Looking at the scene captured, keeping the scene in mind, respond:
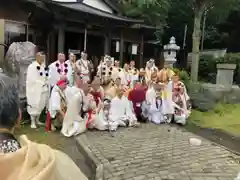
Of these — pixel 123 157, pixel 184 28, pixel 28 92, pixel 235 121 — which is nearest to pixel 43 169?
pixel 123 157

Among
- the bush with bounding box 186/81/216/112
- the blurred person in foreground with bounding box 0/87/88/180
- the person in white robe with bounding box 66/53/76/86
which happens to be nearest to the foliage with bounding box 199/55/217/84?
the bush with bounding box 186/81/216/112

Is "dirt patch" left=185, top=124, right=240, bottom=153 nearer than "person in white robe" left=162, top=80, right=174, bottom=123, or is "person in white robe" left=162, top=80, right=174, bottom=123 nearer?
"dirt patch" left=185, top=124, right=240, bottom=153

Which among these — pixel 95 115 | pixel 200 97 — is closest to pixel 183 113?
pixel 200 97

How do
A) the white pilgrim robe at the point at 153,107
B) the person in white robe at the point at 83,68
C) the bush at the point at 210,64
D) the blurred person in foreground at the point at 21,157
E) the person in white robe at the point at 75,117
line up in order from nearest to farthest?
the blurred person in foreground at the point at 21,157, the person in white robe at the point at 75,117, the white pilgrim robe at the point at 153,107, the person in white robe at the point at 83,68, the bush at the point at 210,64

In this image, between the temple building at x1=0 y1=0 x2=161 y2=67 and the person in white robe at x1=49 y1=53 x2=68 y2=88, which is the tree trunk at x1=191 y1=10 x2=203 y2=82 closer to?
the temple building at x1=0 y1=0 x2=161 y2=67

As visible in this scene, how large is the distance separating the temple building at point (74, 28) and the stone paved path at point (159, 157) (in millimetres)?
6370

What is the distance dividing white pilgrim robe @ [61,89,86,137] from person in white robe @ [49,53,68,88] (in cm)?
176

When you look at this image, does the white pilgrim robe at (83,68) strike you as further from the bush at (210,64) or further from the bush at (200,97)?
the bush at (210,64)

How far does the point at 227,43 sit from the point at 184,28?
349 cm

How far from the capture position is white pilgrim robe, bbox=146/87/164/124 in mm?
8758

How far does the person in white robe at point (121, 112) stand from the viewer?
791 cm

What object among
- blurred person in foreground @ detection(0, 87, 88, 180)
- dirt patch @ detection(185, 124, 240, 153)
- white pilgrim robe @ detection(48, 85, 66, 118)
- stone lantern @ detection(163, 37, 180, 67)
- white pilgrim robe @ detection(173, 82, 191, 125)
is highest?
stone lantern @ detection(163, 37, 180, 67)

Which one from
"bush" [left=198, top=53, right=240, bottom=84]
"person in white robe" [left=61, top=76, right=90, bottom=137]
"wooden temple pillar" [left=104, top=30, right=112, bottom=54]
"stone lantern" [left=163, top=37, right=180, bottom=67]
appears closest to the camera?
"person in white robe" [left=61, top=76, right=90, bottom=137]

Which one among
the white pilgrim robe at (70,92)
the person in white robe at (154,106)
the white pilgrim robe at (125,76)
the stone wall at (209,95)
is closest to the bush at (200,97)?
the stone wall at (209,95)
